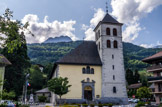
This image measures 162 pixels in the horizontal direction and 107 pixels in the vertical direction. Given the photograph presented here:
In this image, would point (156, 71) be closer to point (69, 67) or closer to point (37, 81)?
point (69, 67)

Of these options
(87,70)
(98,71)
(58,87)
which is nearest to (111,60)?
(98,71)

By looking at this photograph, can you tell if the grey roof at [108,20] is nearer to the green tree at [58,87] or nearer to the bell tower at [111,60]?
the bell tower at [111,60]

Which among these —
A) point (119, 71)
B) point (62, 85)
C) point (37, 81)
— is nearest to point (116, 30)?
point (119, 71)

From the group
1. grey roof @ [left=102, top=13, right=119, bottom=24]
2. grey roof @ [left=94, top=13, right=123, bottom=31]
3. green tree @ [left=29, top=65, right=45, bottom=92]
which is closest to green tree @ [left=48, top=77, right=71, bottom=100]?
grey roof @ [left=94, top=13, right=123, bottom=31]

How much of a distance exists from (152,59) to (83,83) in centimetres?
1631

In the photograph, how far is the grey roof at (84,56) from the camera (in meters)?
38.3

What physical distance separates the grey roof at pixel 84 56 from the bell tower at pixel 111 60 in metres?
1.27

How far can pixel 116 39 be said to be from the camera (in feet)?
139

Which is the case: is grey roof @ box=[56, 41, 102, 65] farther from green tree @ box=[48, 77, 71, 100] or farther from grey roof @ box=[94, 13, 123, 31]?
grey roof @ box=[94, 13, 123, 31]

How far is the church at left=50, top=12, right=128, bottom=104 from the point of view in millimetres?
37219

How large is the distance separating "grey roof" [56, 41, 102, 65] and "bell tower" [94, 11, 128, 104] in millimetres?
1268

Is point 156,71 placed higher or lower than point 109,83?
higher

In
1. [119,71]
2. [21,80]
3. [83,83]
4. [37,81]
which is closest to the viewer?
[83,83]

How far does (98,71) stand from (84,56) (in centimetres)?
471
